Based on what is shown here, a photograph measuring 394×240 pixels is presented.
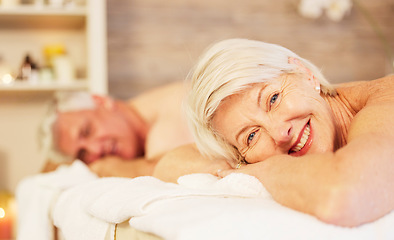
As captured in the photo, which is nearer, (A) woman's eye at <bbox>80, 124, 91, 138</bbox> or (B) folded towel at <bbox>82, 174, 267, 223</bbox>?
(B) folded towel at <bbox>82, 174, 267, 223</bbox>

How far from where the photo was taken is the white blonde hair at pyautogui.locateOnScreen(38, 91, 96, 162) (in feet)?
7.51

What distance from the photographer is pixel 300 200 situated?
0.77m

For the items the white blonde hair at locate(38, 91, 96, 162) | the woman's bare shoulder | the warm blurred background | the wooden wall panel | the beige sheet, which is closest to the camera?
the beige sheet

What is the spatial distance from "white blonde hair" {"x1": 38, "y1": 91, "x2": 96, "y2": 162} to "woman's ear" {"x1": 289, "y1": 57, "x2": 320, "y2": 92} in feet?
4.37

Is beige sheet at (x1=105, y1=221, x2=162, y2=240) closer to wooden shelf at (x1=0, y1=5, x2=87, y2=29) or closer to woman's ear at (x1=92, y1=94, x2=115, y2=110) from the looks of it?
woman's ear at (x1=92, y1=94, x2=115, y2=110)

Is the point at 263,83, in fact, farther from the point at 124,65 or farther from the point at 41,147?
the point at 124,65

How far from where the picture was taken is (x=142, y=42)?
10.1 ft

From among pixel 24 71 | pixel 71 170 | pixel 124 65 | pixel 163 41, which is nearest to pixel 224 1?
pixel 163 41

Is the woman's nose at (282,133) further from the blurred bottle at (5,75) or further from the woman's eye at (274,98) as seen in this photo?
the blurred bottle at (5,75)

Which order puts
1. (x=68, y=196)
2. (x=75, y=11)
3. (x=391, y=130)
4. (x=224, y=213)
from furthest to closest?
1. (x=75, y=11)
2. (x=68, y=196)
3. (x=391, y=130)
4. (x=224, y=213)

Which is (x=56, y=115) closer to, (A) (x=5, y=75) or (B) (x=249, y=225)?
(A) (x=5, y=75)

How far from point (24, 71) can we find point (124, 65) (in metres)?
0.58

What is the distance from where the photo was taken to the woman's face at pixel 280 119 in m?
1.05

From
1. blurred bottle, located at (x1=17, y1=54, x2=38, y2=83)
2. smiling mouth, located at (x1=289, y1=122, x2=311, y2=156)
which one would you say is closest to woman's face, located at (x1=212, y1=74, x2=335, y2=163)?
smiling mouth, located at (x1=289, y1=122, x2=311, y2=156)
